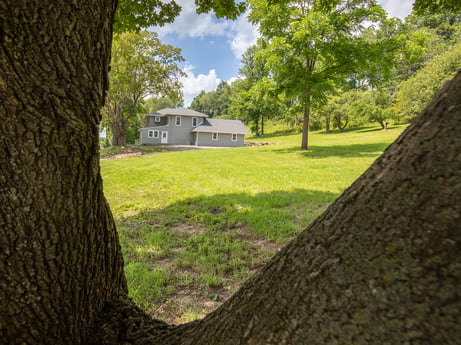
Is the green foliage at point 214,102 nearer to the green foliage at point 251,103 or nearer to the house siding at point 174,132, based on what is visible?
the green foliage at point 251,103

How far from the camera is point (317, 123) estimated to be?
44656mm

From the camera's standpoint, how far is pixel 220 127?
35469 mm

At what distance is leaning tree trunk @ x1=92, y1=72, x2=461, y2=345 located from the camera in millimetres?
604

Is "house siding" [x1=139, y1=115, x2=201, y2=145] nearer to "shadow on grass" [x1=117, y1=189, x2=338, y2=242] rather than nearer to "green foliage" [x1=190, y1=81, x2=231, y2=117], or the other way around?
"shadow on grass" [x1=117, y1=189, x2=338, y2=242]

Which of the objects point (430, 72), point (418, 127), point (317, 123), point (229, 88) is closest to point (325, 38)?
point (418, 127)

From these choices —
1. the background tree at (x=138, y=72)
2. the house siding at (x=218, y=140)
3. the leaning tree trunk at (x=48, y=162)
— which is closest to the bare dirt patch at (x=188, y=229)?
the leaning tree trunk at (x=48, y=162)

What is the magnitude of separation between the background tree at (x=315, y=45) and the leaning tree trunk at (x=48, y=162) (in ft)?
48.8

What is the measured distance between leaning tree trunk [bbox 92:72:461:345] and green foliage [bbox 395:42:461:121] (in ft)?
92.0

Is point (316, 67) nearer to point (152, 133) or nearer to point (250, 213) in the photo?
point (250, 213)

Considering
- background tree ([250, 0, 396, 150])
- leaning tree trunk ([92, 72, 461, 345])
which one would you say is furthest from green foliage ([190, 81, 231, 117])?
leaning tree trunk ([92, 72, 461, 345])

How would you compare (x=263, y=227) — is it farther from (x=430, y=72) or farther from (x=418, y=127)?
(x=430, y=72)

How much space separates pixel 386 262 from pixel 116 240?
1.52 metres

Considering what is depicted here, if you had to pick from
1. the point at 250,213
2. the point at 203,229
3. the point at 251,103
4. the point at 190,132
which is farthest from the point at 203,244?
the point at 251,103

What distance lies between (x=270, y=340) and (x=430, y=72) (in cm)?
3392
